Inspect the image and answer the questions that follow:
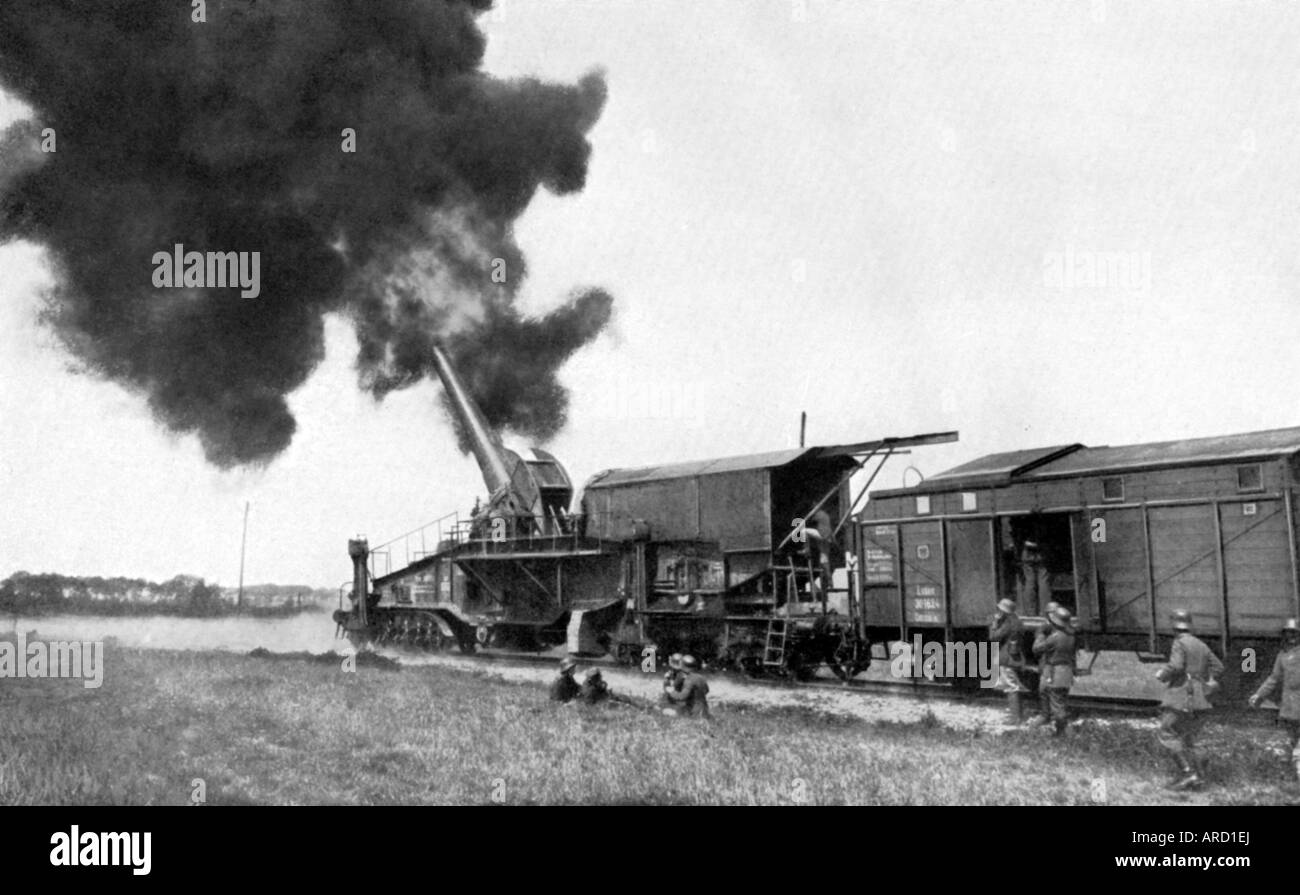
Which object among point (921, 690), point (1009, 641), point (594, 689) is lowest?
point (921, 690)

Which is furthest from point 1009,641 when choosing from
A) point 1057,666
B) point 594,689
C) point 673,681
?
point 594,689

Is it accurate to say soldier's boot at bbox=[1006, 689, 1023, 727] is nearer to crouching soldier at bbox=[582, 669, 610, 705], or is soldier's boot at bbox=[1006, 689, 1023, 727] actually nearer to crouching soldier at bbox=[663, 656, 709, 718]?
crouching soldier at bbox=[663, 656, 709, 718]

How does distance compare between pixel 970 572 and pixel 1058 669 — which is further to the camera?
pixel 970 572

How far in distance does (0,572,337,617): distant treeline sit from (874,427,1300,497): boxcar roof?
936 centimetres

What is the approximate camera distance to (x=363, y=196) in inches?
487

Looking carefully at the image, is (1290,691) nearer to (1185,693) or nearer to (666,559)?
(1185,693)

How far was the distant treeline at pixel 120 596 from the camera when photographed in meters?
9.95

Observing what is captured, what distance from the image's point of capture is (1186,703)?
7305mm

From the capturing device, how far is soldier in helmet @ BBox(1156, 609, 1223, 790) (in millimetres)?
7203

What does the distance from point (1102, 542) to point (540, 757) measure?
6599 millimetres

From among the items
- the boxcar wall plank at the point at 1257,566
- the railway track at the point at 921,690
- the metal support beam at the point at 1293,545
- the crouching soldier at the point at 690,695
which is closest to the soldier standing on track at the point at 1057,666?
the railway track at the point at 921,690
